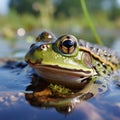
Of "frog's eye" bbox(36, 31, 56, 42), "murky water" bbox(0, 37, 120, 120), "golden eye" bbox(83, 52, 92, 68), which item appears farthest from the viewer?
"frog's eye" bbox(36, 31, 56, 42)

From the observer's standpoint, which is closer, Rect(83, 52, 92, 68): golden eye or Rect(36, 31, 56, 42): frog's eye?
Rect(83, 52, 92, 68): golden eye

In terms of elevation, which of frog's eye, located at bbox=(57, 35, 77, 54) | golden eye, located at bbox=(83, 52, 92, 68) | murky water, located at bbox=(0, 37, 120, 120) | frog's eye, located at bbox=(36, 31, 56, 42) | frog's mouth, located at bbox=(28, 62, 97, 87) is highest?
frog's eye, located at bbox=(36, 31, 56, 42)

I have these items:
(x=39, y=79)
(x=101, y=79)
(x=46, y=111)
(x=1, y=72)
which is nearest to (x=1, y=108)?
(x=46, y=111)

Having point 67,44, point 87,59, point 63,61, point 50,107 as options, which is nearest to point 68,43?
point 67,44

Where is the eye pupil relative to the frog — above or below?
above

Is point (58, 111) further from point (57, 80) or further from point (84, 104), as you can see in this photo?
point (57, 80)

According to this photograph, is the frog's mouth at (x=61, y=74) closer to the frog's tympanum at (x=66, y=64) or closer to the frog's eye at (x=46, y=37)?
the frog's tympanum at (x=66, y=64)

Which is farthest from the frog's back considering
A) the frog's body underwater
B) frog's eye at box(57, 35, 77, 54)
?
frog's eye at box(57, 35, 77, 54)

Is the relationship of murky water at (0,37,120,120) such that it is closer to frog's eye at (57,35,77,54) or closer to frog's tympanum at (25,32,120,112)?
frog's tympanum at (25,32,120,112)

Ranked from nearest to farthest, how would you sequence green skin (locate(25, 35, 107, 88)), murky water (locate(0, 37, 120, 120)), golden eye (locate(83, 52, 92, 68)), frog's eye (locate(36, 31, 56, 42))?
murky water (locate(0, 37, 120, 120)) < green skin (locate(25, 35, 107, 88)) < golden eye (locate(83, 52, 92, 68)) < frog's eye (locate(36, 31, 56, 42))

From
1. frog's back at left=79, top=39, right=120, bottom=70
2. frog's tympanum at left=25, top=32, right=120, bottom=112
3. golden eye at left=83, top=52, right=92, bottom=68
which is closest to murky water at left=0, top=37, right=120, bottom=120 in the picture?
frog's tympanum at left=25, top=32, right=120, bottom=112
